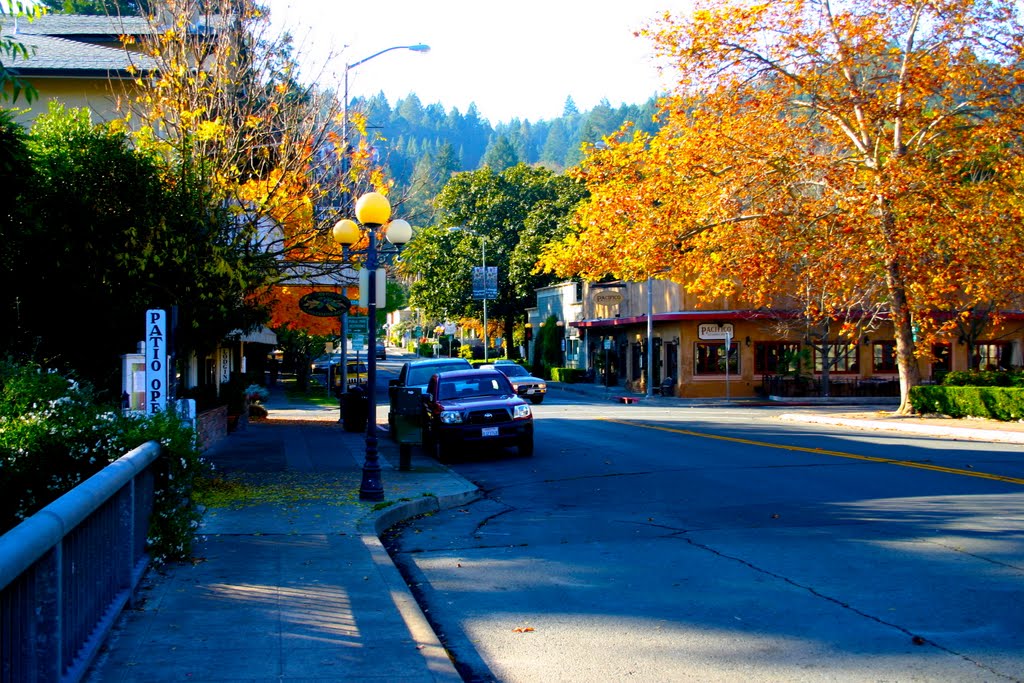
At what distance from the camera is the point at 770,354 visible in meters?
46.1

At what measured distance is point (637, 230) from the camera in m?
26.4

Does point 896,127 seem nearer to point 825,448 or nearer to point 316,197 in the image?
point 825,448

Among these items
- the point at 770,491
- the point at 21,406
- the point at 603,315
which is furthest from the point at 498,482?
the point at 603,315

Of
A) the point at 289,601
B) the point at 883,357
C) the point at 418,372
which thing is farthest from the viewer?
the point at 883,357

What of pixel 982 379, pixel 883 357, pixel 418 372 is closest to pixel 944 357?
pixel 883 357

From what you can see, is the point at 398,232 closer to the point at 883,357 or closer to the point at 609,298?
the point at 883,357

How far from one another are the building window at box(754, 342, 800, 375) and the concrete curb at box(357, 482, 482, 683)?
34.1 m

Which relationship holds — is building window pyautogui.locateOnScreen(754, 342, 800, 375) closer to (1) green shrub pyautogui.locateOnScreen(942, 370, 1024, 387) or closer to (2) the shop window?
(2) the shop window

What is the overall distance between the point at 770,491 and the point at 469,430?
21.7 feet

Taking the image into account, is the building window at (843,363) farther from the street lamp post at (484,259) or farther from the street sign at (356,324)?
the street sign at (356,324)

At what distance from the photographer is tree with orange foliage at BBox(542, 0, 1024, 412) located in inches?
988

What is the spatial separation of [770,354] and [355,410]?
2709 centimetres

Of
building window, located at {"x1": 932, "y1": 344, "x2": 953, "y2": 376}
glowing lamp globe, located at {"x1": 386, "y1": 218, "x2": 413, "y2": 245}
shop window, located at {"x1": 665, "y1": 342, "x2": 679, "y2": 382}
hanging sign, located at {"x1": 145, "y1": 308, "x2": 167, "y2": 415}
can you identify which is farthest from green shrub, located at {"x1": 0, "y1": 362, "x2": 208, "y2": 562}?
building window, located at {"x1": 932, "y1": 344, "x2": 953, "y2": 376}

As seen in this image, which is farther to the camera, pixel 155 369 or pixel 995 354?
pixel 995 354
